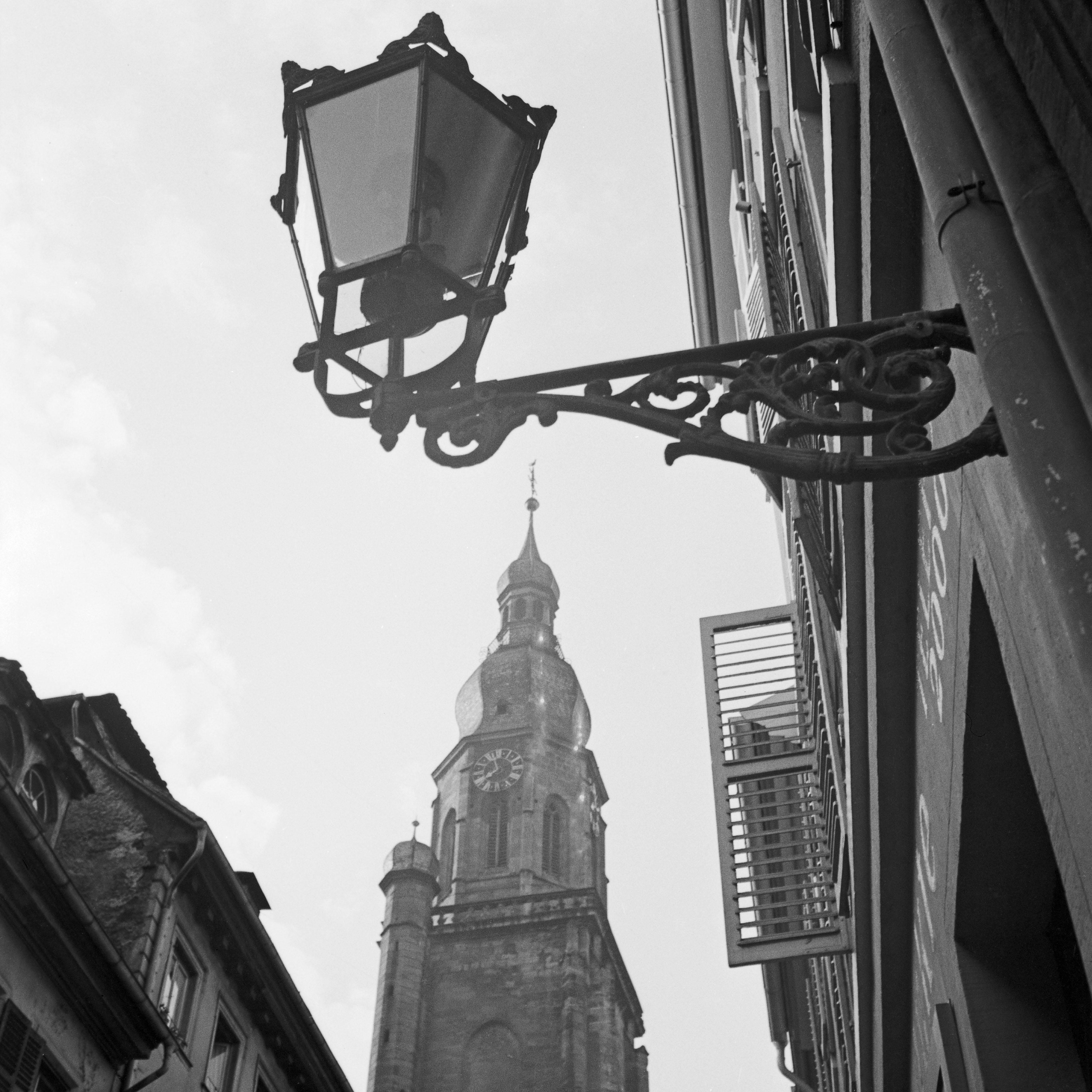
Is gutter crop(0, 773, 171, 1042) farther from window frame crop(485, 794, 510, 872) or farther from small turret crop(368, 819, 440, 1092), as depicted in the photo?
window frame crop(485, 794, 510, 872)

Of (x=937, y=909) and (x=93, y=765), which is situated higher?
(x=93, y=765)

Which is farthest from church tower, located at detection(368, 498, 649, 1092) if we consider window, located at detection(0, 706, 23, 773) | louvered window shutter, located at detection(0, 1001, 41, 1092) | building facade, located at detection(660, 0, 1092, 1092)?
building facade, located at detection(660, 0, 1092, 1092)

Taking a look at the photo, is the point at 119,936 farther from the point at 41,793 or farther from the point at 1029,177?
the point at 1029,177

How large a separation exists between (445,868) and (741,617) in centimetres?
5172

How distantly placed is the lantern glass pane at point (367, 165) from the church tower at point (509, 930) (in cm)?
5402

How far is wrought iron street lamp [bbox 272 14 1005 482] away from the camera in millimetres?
3072

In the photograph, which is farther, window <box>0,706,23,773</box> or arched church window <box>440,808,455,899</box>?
arched church window <box>440,808,455,899</box>

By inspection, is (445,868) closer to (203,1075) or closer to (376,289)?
(203,1075)

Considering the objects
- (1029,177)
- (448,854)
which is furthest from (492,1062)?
(1029,177)

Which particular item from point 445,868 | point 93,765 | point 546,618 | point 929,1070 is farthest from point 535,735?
point 929,1070

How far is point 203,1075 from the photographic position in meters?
15.8

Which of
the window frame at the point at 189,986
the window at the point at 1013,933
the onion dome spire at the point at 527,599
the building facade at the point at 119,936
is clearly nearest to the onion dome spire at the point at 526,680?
the onion dome spire at the point at 527,599

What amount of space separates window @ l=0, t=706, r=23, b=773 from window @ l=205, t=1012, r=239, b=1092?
174 inches

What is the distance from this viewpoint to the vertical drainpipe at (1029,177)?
7.18 feet
